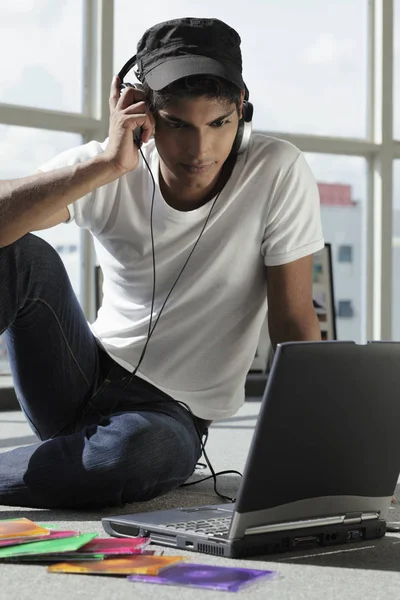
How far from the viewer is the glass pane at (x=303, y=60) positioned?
18.8 ft

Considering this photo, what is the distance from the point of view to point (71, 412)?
6.84 feet

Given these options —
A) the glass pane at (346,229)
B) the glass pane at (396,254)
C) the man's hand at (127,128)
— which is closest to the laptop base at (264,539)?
the man's hand at (127,128)

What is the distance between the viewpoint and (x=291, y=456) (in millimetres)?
1344

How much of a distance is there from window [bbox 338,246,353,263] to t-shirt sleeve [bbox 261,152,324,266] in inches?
163

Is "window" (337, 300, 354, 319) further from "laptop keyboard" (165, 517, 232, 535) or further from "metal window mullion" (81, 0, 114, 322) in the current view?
"laptop keyboard" (165, 517, 232, 535)

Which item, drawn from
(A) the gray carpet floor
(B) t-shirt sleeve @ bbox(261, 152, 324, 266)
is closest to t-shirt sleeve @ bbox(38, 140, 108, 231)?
(B) t-shirt sleeve @ bbox(261, 152, 324, 266)

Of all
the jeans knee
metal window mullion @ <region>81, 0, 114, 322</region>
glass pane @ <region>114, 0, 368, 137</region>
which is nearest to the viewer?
the jeans knee

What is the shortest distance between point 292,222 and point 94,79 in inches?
134

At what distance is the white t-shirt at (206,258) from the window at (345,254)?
4.12 meters

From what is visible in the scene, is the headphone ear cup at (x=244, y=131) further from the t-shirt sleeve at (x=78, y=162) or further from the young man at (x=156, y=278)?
the t-shirt sleeve at (x=78, y=162)

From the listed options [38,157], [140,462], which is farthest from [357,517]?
[38,157]

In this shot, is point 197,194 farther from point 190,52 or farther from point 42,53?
point 42,53

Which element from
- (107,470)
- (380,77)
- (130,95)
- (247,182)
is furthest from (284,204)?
(380,77)

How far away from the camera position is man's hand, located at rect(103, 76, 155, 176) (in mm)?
1932
